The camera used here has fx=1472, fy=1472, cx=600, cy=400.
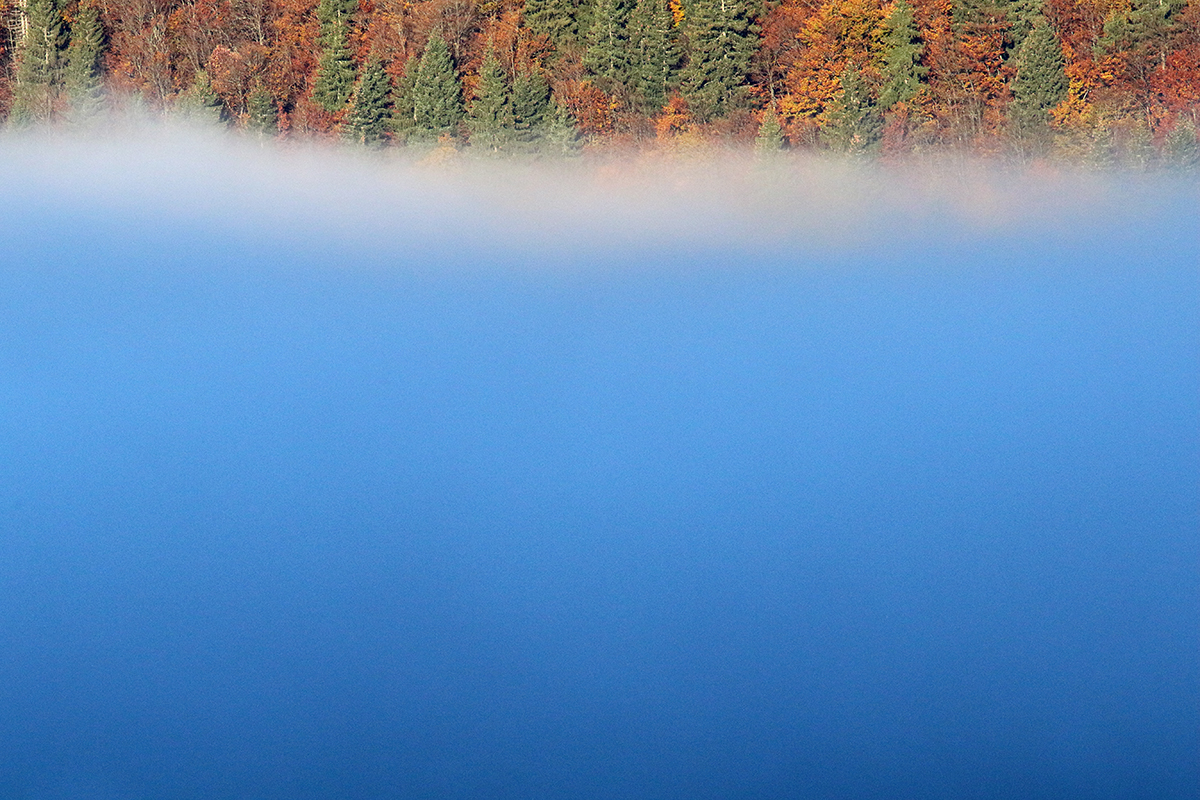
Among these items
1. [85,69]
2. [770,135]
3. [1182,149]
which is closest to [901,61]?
[770,135]

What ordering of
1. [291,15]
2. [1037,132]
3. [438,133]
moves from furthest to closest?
[291,15] → [438,133] → [1037,132]

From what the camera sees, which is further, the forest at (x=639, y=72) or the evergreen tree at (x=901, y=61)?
the evergreen tree at (x=901, y=61)

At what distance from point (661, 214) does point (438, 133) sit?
319 cm

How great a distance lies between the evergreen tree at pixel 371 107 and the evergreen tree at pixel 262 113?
110 centimetres

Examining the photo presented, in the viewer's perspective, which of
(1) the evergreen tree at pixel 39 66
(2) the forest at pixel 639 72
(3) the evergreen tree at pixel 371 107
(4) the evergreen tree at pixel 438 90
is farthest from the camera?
(1) the evergreen tree at pixel 39 66

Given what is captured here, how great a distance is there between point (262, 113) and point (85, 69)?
257cm

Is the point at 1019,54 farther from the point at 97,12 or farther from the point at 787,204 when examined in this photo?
the point at 97,12

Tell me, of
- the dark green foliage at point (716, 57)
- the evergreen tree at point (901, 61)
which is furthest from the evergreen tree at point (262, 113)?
the evergreen tree at point (901, 61)

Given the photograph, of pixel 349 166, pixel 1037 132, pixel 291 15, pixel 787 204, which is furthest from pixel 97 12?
pixel 1037 132

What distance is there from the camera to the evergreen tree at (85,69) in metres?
20.4

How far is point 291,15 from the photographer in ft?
68.6

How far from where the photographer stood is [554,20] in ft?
66.1

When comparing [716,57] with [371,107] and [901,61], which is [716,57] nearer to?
[901,61]

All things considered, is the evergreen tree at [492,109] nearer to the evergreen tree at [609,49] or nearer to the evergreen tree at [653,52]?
the evergreen tree at [609,49]
